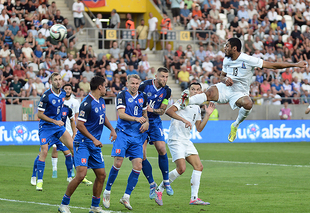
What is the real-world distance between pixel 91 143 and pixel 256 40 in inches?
947

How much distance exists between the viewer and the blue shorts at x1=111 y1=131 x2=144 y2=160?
856 cm

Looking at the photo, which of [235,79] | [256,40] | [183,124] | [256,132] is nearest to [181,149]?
[183,124]

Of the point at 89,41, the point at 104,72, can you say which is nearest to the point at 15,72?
the point at 104,72

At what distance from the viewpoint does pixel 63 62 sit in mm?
24625

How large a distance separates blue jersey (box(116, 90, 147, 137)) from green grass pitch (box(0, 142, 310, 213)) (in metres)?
1.32

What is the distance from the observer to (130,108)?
8.69 metres

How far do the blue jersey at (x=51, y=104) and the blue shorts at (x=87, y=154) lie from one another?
10.3ft

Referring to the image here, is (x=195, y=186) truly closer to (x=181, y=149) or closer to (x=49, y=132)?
(x=181, y=149)

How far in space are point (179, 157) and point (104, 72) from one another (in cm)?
1598

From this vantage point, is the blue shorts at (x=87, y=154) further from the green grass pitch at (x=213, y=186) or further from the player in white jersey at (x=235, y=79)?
the player in white jersey at (x=235, y=79)

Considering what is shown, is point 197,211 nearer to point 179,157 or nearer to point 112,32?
point 179,157

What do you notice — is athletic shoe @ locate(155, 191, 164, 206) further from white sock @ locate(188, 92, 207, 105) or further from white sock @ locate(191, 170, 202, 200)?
white sock @ locate(188, 92, 207, 105)

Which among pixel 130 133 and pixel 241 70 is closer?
pixel 130 133

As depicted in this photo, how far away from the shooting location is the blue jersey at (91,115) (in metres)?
7.76
